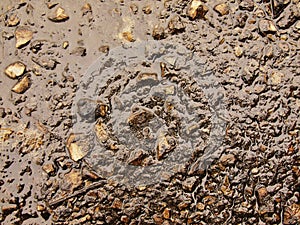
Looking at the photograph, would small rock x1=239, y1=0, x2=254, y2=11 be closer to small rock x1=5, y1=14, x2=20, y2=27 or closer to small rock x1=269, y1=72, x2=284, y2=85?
small rock x1=269, y1=72, x2=284, y2=85

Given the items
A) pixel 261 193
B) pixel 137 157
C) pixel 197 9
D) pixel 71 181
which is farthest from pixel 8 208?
pixel 197 9

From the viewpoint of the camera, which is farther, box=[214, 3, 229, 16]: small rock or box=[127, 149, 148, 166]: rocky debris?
box=[214, 3, 229, 16]: small rock

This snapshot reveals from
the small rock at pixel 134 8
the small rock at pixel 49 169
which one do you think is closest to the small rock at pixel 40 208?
the small rock at pixel 49 169

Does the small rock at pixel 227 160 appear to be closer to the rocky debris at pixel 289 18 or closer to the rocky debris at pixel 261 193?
the rocky debris at pixel 261 193

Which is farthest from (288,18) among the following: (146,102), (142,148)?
(142,148)

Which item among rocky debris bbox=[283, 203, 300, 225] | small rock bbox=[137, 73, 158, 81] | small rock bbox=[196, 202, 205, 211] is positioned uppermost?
small rock bbox=[137, 73, 158, 81]

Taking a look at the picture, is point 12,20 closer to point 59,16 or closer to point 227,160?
point 59,16

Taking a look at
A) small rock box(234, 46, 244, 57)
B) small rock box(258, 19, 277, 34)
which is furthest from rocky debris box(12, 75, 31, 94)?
small rock box(258, 19, 277, 34)

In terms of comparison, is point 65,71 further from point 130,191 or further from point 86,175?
point 130,191
